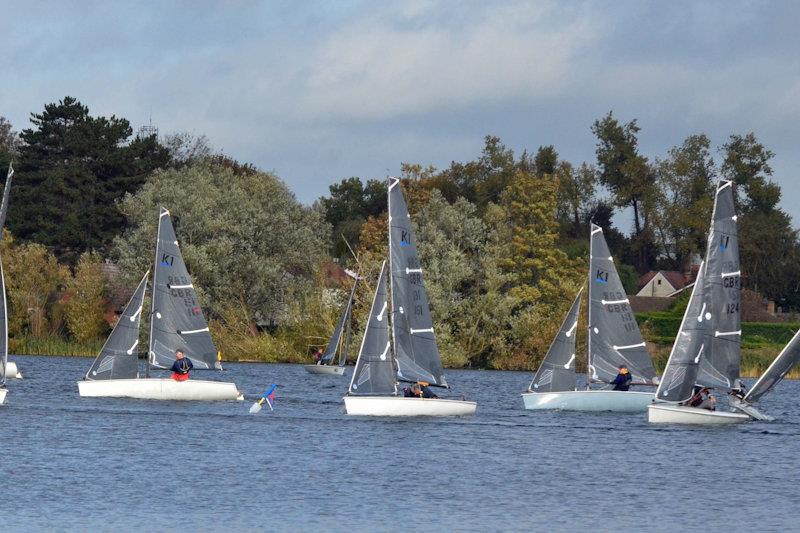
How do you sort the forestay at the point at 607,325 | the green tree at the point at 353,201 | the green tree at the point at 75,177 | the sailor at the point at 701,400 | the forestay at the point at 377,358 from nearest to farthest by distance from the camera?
the forestay at the point at 377,358 < the sailor at the point at 701,400 < the forestay at the point at 607,325 < the green tree at the point at 75,177 < the green tree at the point at 353,201

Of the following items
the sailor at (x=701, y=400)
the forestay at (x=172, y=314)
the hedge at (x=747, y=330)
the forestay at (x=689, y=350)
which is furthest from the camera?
the hedge at (x=747, y=330)

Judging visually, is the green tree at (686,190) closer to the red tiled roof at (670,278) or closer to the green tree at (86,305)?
the red tiled roof at (670,278)

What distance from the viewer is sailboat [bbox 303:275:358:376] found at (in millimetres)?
77438

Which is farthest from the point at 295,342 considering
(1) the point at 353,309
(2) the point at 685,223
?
(2) the point at 685,223

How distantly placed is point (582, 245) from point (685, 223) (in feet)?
28.9

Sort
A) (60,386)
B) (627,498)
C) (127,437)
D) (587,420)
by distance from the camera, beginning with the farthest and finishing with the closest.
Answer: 1. (60,386)
2. (587,420)
3. (127,437)
4. (627,498)

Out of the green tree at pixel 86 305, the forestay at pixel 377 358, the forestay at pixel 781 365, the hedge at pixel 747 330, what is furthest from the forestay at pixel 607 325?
the green tree at pixel 86 305

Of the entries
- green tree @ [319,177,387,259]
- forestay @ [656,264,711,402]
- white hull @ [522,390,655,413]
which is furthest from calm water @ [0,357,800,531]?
green tree @ [319,177,387,259]

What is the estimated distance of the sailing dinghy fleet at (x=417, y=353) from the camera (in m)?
45.1

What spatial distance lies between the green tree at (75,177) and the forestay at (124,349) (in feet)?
169

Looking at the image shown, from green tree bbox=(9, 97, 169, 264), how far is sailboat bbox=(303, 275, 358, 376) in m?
27.3

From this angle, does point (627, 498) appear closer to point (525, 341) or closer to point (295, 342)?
point (525, 341)

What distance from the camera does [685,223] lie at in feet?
400

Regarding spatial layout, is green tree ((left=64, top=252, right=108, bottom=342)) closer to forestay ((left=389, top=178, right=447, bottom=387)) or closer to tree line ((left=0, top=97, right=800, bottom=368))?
tree line ((left=0, top=97, right=800, bottom=368))
